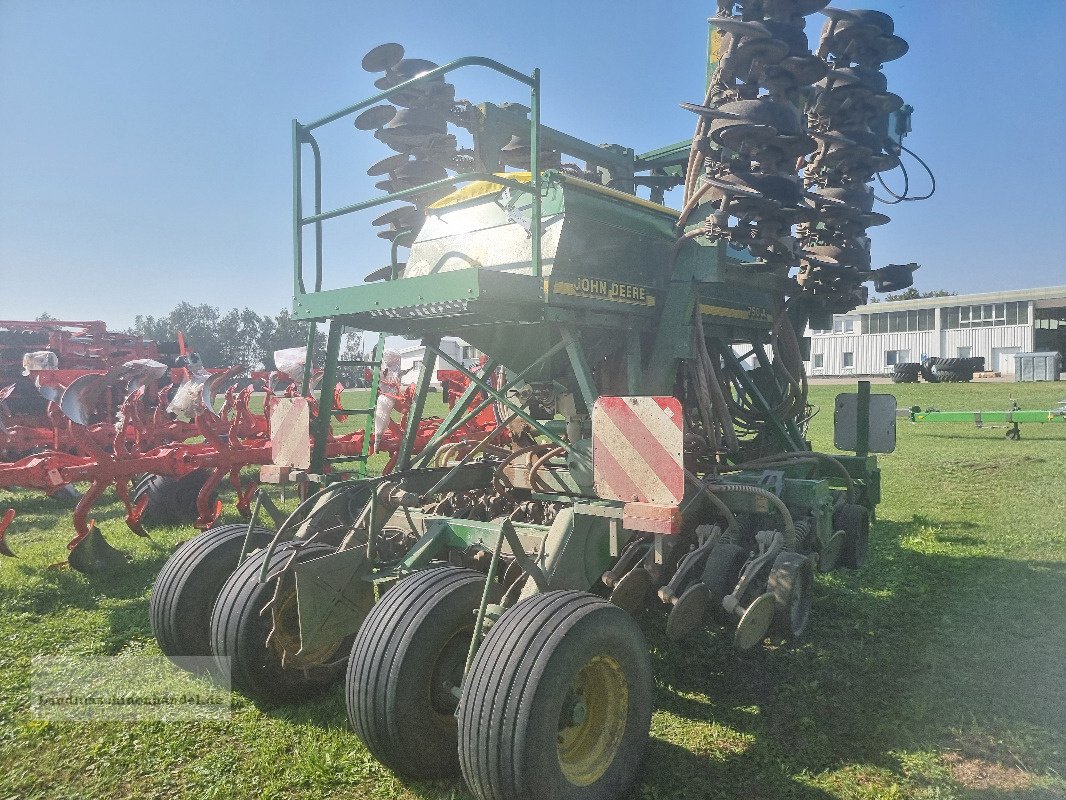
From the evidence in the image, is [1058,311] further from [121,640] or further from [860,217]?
[121,640]

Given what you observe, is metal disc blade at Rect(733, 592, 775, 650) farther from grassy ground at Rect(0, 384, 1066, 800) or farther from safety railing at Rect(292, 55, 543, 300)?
safety railing at Rect(292, 55, 543, 300)

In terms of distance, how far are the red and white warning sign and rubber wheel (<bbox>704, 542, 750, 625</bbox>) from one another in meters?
0.92

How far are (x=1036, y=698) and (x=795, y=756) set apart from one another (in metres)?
1.54

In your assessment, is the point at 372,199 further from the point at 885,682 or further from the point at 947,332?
the point at 947,332

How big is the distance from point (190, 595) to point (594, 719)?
224cm

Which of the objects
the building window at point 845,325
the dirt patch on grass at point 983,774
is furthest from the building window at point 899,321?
the dirt patch on grass at point 983,774

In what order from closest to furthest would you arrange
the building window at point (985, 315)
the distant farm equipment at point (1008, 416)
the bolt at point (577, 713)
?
1. the bolt at point (577, 713)
2. the distant farm equipment at point (1008, 416)
3. the building window at point (985, 315)

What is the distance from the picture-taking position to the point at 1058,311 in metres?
38.7

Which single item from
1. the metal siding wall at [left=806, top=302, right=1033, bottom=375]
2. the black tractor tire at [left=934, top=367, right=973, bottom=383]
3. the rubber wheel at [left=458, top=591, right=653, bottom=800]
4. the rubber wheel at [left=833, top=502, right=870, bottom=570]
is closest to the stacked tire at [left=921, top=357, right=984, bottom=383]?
the black tractor tire at [left=934, top=367, right=973, bottom=383]

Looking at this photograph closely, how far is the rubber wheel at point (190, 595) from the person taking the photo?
3959 millimetres

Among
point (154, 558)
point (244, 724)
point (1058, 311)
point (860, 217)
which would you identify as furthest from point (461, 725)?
point (1058, 311)

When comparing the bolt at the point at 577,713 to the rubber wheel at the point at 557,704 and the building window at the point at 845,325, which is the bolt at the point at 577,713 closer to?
the rubber wheel at the point at 557,704

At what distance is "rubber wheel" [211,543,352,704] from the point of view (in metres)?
3.60

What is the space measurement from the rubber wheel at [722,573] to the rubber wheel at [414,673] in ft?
4.35
